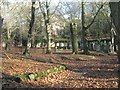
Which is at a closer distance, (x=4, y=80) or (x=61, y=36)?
(x=4, y=80)

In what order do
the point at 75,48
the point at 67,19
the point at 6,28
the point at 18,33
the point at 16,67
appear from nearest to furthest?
the point at 16,67 → the point at 75,48 → the point at 6,28 → the point at 67,19 → the point at 18,33

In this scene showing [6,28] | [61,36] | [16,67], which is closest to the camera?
[16,67]

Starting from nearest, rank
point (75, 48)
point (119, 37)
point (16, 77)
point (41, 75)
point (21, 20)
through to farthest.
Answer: point (119, 37) < point (16, 77) < point (41, 75) < point (75, 48) < point (21, 20)

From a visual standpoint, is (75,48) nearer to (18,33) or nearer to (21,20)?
(21,20)

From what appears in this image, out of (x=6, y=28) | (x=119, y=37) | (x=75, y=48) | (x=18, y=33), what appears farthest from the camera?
(x=18, y=33)

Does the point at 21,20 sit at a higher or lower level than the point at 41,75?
higher

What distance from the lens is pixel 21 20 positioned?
226 ft

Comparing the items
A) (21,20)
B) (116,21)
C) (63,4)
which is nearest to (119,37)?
(116,21)

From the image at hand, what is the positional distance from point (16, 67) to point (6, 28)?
43.7m

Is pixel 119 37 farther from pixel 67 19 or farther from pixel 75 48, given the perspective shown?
pixel 67 19

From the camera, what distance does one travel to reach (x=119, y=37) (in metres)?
7.18

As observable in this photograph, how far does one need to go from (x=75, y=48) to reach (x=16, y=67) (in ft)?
63.7

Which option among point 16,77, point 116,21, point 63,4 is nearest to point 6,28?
point 63,4

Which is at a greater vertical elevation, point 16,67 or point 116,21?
point 116,21
